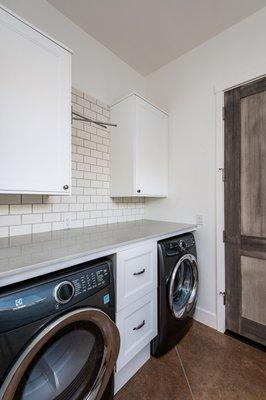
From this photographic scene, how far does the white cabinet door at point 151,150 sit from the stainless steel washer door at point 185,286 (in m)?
0.78

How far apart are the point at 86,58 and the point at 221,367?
2.92 m

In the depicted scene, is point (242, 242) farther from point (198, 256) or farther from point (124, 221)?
point (124, 221)

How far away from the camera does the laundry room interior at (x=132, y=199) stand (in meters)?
1.00

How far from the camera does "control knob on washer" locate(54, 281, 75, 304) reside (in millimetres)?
885

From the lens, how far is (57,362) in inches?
38.4

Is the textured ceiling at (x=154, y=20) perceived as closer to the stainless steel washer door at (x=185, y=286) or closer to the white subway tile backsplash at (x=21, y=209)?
the white subway tile backsplash at (x=21, y=209)

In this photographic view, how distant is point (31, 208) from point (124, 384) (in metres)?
1.42

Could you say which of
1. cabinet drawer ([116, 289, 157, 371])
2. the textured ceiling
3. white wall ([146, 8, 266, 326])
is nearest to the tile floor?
cabinet drawer ([116, 289, 157, 371])

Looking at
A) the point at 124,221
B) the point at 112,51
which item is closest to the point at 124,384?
the point at 124,221

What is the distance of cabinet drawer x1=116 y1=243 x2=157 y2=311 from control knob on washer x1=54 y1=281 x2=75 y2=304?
372 millimetres

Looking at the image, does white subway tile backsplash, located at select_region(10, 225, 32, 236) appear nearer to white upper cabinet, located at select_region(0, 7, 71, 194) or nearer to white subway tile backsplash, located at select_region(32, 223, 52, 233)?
white subway tile backsplash, located at select_region(32, 223, 52, 233)

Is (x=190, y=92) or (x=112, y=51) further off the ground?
(x=112, y=51)

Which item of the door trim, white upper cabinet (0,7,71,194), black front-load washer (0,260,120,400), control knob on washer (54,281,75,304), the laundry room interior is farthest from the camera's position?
the door trim

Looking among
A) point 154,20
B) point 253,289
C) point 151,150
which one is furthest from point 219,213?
point 154,20
